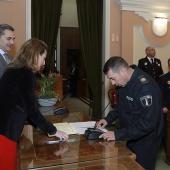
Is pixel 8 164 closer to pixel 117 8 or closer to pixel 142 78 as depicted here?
pixel 142 78

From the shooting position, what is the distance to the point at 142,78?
1.81 meters

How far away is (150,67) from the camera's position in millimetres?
5074

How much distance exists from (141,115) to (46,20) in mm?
3726

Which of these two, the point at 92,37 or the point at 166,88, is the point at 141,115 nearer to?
the point at 166,88

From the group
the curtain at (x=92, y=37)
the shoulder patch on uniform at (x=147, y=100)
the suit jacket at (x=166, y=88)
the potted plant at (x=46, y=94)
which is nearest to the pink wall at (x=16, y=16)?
the curtain at (x=92, y=37)

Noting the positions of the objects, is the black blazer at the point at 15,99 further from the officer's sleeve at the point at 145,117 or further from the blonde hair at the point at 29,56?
the officer's sleeve at the point at 145,117

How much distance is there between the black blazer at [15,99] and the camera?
1.52m

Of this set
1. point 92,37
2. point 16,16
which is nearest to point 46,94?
point 16,16

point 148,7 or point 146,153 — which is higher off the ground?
point 148,7

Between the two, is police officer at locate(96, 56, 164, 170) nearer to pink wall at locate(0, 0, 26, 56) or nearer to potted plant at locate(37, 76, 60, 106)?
potted plant at locate(37, 76, 60, 106)

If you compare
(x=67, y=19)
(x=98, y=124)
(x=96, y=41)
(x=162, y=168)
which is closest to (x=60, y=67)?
(x=67, y=19)

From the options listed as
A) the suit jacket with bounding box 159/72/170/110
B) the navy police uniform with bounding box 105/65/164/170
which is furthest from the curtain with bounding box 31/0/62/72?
the navy police uniform with bounding box 105/65/164/170

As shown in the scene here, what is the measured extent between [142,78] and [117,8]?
3.72 metres

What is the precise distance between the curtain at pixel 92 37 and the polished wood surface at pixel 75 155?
11.9ft
